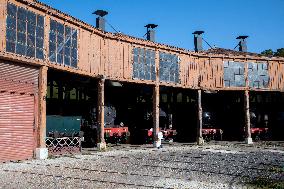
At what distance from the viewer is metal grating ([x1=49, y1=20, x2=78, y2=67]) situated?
17.9 metres

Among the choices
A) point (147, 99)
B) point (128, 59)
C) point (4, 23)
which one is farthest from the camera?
point (147, 99)

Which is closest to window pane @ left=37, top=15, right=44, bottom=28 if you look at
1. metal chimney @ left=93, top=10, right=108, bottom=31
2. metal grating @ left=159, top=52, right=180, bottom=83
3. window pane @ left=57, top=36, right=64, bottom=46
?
window pane @ left=57, top=36, right=64, bottom=46

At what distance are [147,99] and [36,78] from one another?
57.6 feet

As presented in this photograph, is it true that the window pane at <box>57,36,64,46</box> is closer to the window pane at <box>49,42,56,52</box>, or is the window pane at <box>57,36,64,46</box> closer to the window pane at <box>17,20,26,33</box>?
the window pane at <box>49,42,56,52</box>

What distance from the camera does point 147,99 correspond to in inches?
1316

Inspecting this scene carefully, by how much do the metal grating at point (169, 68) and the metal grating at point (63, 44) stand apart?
27.0 ft

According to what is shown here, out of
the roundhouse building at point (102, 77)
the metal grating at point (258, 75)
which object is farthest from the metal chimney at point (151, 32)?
the metal grating at point (258, 75)

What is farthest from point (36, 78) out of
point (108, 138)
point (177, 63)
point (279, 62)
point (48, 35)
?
point (279, 62)

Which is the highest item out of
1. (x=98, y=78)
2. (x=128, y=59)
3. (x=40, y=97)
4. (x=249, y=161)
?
(x=128, y=59)

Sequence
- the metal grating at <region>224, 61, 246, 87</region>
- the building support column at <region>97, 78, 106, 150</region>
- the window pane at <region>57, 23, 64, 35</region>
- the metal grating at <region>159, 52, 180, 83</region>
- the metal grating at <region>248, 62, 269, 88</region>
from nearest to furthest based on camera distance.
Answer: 1. the window pane at <region>57, 23, 64, 35</region>
2. the building support column at <region>97, 78, 106, 150</region>
3. the metal grating at <region>159, 52, 180, 83</region>
4. the metal grating at <region>224, 61, 246, 87</region>
5. the metal grating at <region>248, 62, 269, 88</region>

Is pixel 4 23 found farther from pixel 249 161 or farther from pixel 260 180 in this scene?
pixel 249 161

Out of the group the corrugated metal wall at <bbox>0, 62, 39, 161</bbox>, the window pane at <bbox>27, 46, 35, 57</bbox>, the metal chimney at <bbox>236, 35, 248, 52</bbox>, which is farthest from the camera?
the metal chimney at <bbox>236, 35, 248, 52</bbox>

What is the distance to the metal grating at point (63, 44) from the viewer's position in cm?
1789

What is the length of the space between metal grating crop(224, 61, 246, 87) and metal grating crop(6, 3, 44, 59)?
1727 cm
